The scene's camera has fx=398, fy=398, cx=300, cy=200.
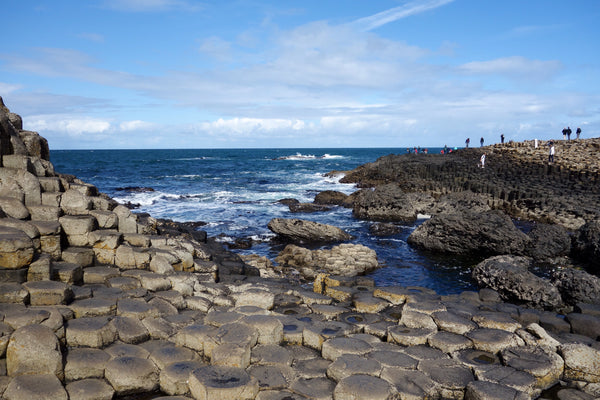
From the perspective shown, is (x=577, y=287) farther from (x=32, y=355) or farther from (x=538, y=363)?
(x=32, y=355)

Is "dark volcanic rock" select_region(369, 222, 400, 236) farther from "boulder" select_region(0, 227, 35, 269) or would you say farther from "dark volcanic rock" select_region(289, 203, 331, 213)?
"boulder" select_region(0, 227, 35, 269)

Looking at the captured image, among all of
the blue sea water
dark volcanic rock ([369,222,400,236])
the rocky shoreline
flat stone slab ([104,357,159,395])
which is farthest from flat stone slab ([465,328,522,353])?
dark volcanic rock ([369,222,400,236])

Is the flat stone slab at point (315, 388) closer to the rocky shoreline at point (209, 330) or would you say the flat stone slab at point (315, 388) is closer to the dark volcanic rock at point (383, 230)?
the rocky shoreline at point (209, 330)

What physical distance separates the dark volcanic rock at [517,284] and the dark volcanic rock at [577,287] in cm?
42

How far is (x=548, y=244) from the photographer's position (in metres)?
17.0

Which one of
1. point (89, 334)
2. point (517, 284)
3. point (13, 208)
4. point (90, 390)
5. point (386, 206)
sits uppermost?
point (13, 208)

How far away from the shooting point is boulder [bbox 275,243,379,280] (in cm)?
1479

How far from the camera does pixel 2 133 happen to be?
373 inches

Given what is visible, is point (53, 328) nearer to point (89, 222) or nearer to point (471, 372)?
point (89, 222)

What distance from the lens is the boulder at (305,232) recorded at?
2006cm

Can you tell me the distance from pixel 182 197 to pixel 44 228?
100 ft

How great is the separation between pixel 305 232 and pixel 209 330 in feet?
45.4

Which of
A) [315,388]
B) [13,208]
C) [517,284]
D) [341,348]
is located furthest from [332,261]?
[13,208]

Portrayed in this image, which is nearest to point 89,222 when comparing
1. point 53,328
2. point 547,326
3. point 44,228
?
point 44,228
